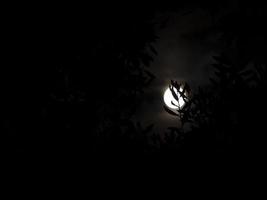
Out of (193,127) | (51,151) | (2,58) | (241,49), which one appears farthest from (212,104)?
(2,58)

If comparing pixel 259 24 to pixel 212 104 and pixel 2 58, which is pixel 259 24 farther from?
pixel 2 58

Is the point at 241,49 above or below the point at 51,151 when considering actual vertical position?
above

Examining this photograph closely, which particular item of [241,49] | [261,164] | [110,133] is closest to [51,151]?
[110,133]

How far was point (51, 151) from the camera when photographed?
3449mm

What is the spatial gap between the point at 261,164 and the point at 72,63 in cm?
264

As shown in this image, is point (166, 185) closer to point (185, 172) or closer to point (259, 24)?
point (185, 172)

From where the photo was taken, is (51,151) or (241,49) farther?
(241,49)

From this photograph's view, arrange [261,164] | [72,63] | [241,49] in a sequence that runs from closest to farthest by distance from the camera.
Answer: [261,164] < [241,49] < [72,63]

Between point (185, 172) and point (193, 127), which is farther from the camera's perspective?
point (193, 127)

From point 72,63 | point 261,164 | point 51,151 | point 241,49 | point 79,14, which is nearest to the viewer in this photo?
point 261,164

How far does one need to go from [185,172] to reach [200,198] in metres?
0.29

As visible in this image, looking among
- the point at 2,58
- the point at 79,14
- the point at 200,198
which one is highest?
the point at 79,14

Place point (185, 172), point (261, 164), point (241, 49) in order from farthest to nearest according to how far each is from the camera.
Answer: point (241, 49) < point (185, 172) < point (261, 164)

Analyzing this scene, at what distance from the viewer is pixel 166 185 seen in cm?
324
